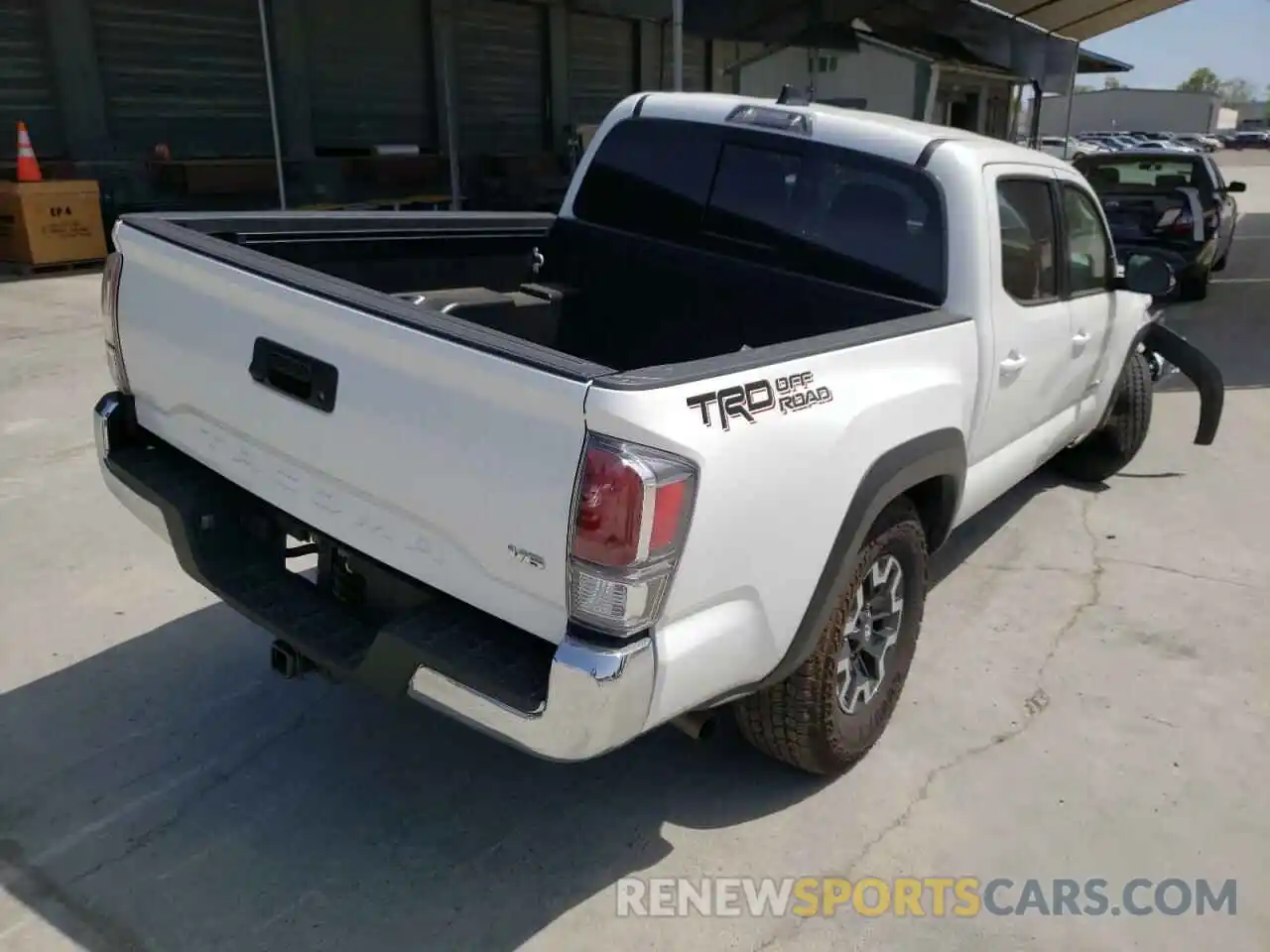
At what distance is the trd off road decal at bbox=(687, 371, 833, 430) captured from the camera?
2.25 meters

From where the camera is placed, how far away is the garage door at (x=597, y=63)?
19797mm

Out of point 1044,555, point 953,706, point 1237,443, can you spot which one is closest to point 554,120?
point 1237,443

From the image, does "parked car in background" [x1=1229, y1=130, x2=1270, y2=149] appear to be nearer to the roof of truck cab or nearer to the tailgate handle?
the roof of truck cab

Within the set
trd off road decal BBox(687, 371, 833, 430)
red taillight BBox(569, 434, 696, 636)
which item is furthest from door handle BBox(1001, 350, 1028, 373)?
red taillight BBox(569, 434, 696, 636)

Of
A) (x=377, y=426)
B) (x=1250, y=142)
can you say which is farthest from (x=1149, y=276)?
(x=1250, y=142)

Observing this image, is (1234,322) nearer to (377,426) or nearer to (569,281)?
(569,281)

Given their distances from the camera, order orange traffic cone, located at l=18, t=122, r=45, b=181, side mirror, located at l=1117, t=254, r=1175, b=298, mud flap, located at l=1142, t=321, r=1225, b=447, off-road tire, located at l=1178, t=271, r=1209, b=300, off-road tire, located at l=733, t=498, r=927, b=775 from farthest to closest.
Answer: off-road tire, located at l=1178, t=271, r=1209, b=300
orange traffic cone, located at l=18, t=122, r=45, b=181
mud flap, located at l=1142, t=321, r=1225, b=447
side mirror, located at l=1117, t=254, r=1175, b=298
off-road tire, located at l=733, t=498, r=927, b=775

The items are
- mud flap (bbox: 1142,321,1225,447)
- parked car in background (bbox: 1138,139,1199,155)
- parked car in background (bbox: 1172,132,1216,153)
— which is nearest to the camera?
mud flap (bbox: 1142,321,1225,447)

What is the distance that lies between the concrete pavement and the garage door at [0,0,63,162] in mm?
9315

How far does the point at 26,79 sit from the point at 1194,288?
44.4 feet

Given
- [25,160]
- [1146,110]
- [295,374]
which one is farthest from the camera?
[1146,110]

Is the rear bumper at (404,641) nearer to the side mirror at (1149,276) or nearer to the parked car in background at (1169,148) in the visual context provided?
the side mirror at (1149,276)

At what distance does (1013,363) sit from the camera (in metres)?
3.84

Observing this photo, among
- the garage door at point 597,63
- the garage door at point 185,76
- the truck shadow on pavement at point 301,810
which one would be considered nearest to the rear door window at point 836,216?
the truck shadow on pavement at point 301,810
